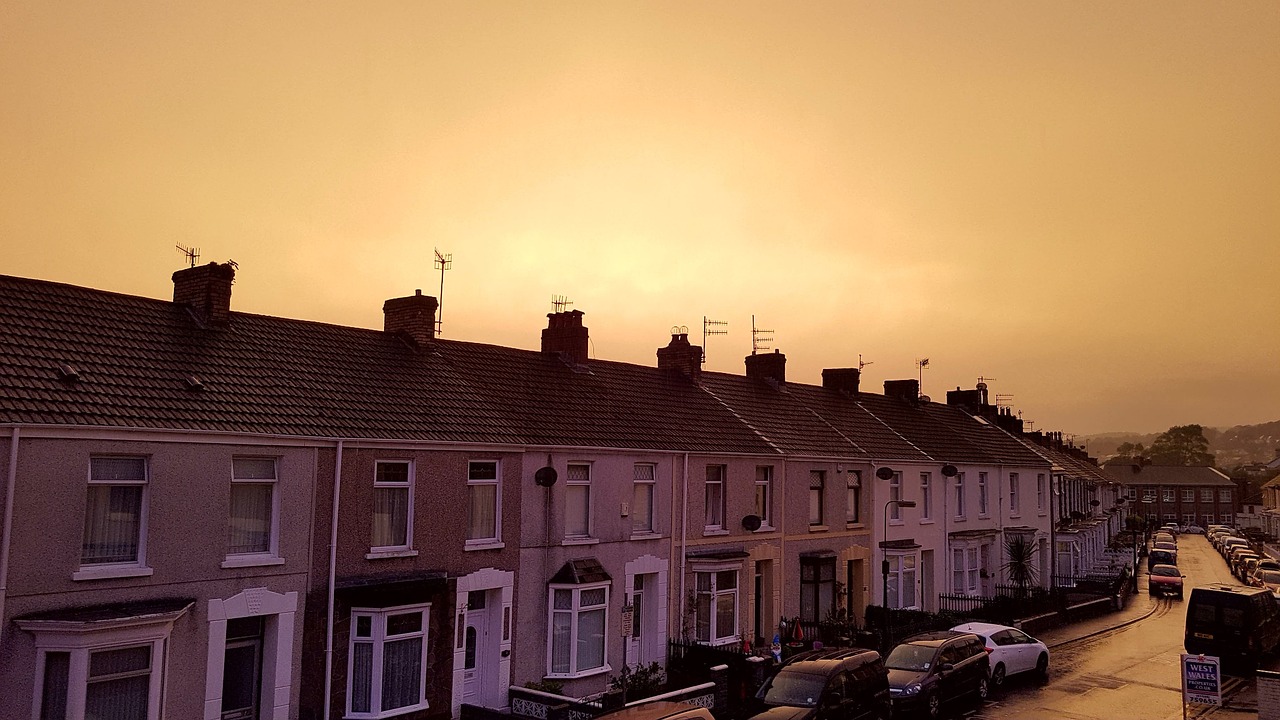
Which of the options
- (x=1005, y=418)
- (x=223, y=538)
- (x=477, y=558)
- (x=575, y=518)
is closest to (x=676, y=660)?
(x=575, y=518)

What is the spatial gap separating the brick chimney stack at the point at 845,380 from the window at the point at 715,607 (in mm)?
17785

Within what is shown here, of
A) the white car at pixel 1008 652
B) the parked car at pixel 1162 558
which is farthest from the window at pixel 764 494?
the parked car at pixel 1162 558

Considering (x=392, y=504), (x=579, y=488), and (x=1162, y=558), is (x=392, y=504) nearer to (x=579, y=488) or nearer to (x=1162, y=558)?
(x=579, y=488)

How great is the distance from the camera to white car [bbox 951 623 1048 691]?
2589 centimetres

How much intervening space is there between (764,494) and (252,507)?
1717 cm

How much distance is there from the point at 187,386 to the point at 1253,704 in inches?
1064

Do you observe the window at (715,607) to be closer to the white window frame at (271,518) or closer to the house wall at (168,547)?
the house wall at (168,547)

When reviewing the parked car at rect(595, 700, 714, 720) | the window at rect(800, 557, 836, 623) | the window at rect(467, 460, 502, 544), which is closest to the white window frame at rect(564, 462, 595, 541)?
the window at rect(467, 460, 502, 544)

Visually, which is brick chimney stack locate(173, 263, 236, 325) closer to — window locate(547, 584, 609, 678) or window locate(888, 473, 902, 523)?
window locate(547, 584, 609, 678)

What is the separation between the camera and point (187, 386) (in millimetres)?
18000

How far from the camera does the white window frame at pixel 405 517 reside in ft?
65.4

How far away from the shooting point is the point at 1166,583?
51469 mm

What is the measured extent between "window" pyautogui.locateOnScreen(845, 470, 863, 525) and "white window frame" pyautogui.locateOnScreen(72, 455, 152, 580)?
2408 centimetres

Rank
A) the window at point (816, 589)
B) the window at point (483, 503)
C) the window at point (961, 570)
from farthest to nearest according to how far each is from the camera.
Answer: the window at point (961, 570)
the window at point (816, 589)
the window at point (483, 503)
